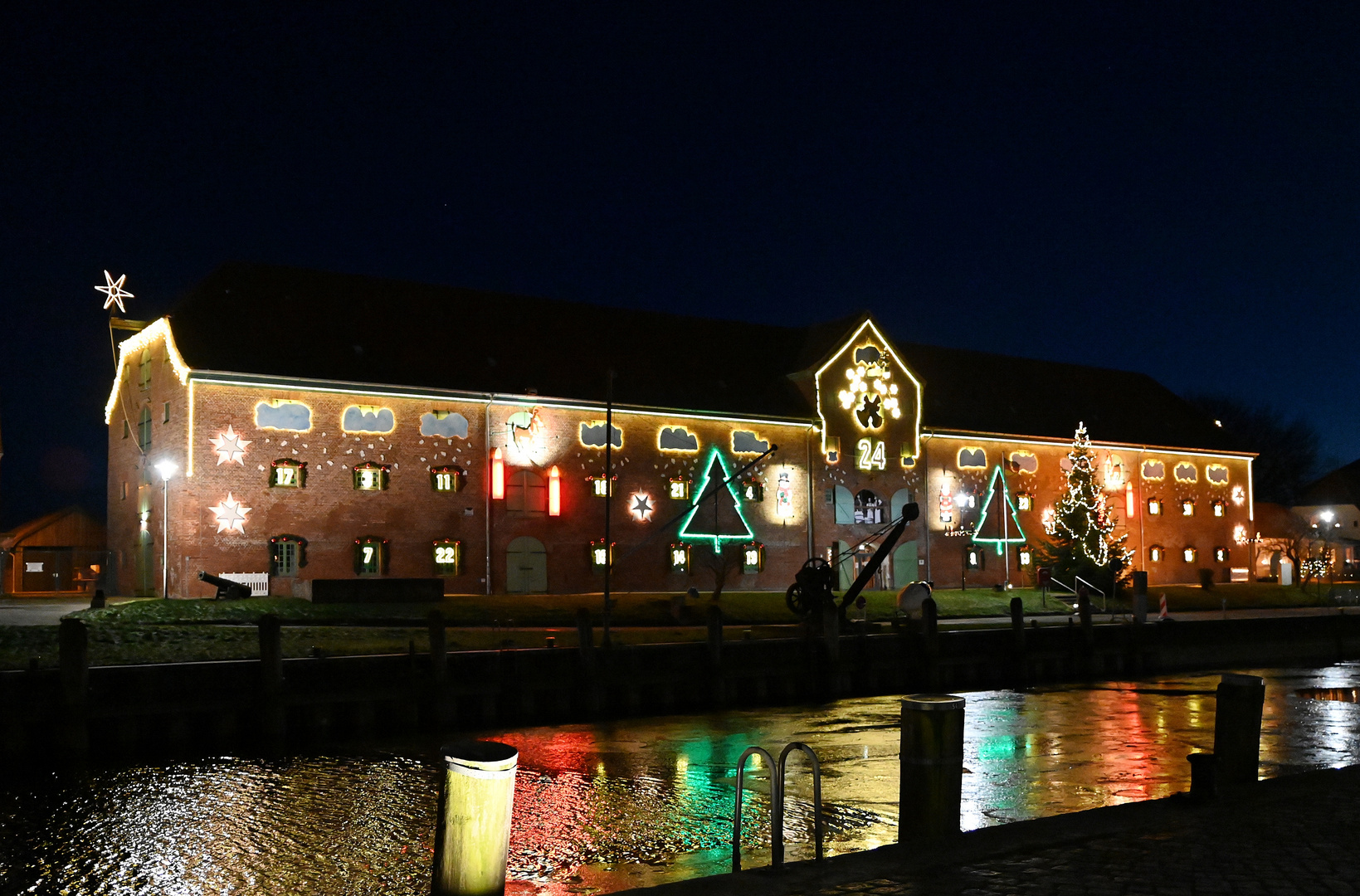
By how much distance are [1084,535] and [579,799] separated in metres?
43.5

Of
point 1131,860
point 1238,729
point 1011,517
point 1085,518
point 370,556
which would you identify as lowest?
point 1131,860

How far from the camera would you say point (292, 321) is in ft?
143

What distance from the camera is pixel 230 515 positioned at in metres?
39.6

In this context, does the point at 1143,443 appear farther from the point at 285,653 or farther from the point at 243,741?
the point at 243,741

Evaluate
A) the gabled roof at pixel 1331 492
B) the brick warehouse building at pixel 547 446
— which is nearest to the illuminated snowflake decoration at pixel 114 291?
the brick warehouse building at pixel 547 446

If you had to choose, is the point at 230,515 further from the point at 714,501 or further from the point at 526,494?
the point at 714,501

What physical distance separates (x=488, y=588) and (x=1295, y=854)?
121 feet

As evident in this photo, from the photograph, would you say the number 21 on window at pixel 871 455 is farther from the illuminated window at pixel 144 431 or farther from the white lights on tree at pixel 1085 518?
the illuminated window at pixel 144 431

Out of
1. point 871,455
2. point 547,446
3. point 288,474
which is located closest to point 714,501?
point 547,446

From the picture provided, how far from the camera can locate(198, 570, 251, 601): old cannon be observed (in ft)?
121

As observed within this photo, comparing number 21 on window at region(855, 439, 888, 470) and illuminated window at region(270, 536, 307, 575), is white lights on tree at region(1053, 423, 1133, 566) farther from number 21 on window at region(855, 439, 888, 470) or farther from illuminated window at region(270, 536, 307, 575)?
illuminated window at region(270, 536, 307, 575)

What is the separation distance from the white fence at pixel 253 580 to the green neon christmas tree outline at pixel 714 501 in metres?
15.7

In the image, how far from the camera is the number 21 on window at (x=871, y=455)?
177 feet

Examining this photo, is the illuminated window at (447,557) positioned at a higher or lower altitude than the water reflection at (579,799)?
higher
